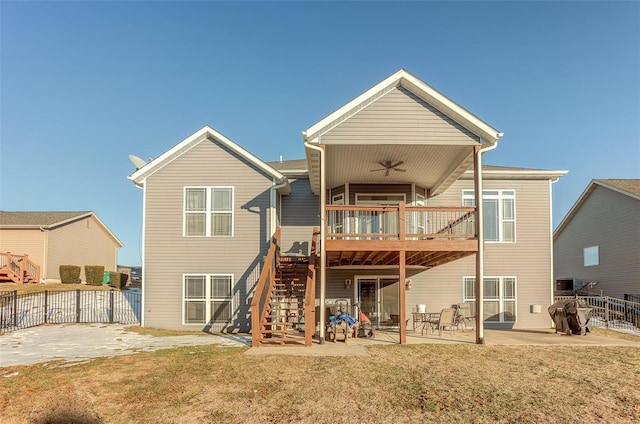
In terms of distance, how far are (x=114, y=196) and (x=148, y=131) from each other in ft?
18.6

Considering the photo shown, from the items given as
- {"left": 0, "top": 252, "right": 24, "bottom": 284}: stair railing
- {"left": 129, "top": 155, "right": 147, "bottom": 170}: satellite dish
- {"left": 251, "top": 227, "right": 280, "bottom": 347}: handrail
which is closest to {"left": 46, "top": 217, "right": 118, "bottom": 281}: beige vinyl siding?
{"left": 0, "top": 252, "right": 24, "bottom": 284}: stair railing

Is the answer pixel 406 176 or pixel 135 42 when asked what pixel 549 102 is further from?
pixel 135 42

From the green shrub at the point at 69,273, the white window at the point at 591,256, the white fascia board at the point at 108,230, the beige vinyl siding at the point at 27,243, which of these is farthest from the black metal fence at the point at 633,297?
the white fascia board at the point at 108,230

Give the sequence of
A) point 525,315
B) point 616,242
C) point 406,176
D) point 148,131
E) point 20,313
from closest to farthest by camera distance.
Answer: point 406,176
point 525,315
point 20,313
point 616,242
point 148,131

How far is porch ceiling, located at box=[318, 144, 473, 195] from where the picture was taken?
474 inches

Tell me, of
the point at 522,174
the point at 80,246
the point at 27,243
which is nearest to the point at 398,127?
the point at 522,174

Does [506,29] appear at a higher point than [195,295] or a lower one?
higher

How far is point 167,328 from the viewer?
47.7 ft

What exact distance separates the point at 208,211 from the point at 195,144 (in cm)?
226

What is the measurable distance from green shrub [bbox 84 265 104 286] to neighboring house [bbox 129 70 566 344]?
15240 mm

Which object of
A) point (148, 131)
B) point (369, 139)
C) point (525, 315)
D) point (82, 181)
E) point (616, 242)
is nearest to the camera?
point (369, 139)

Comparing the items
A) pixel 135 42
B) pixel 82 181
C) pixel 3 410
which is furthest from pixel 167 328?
pixel 82 181

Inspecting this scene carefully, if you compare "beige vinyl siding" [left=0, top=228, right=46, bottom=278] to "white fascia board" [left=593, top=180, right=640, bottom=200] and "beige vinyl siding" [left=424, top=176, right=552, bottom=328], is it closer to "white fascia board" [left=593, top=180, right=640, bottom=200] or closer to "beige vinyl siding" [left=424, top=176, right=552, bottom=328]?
"beige vinyl siding" [left=424, top=176, right=552, bottom=328]

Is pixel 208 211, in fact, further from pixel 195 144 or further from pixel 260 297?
pixel 260 297
